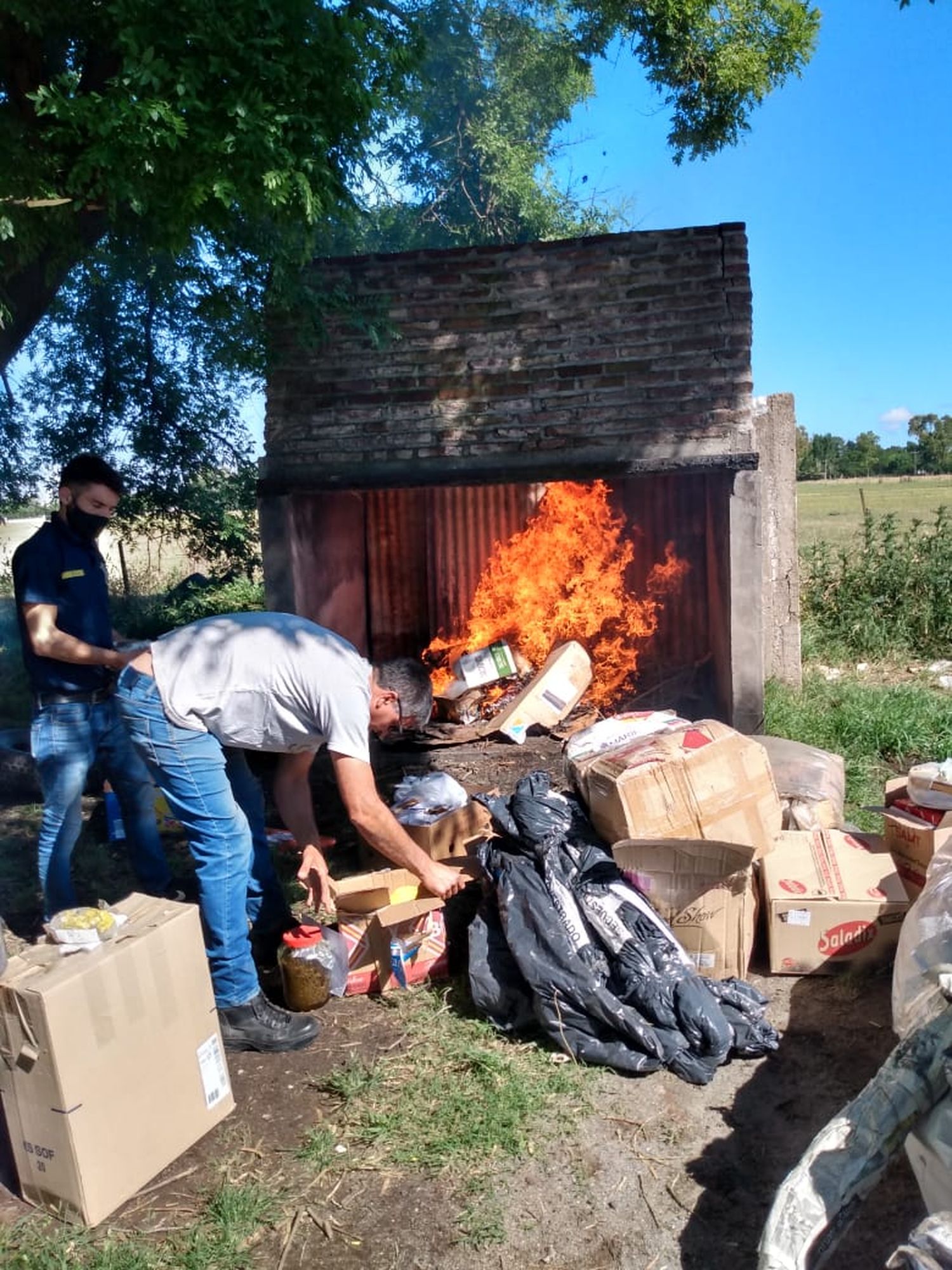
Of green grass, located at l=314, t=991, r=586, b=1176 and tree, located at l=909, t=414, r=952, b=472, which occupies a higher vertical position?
tree, located at l=909, t=414, r=952, b=472

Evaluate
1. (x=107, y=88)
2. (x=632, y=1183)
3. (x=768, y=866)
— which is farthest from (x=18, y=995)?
(x=107, y=88)

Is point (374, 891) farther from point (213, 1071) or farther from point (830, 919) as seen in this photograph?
point (830, 919)

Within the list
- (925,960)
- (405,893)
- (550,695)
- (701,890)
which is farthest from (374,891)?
(550,695)

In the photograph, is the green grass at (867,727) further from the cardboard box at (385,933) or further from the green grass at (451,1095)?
the green grass at (451,1095)

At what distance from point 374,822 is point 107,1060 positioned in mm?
1042

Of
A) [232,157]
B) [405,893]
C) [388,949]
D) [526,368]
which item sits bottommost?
[388,949]

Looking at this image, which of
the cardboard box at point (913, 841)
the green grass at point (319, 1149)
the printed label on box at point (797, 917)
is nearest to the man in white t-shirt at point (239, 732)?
the green grass at point (319, 1149)

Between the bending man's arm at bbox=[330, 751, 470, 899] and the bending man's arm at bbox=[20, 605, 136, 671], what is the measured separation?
4.45ft

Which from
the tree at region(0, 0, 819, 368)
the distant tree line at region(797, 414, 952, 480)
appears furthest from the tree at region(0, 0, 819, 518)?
the distant tree line at region(797, 414, 952, 480)

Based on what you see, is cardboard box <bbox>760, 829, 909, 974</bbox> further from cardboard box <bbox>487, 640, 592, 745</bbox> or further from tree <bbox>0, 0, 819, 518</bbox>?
tree <bbox>0, 0, 819, 518</bbox>

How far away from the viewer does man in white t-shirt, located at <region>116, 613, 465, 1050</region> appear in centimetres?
330

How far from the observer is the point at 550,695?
267 inches

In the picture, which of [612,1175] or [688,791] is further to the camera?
[688,791]

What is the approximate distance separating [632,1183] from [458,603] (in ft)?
18.7
